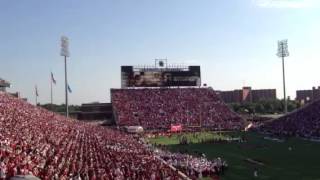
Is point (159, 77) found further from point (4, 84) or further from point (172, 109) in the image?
point (4, 84)

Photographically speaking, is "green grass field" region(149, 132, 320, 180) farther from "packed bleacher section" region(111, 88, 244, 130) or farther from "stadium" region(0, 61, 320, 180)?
"packed bleacher section" region(111, 88, 244, 130)

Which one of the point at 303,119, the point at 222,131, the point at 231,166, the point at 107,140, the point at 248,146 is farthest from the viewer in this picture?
the point at 222,131

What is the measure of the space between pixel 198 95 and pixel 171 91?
4.13m

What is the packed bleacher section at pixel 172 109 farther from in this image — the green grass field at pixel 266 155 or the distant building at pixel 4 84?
the distant building at pixel 4 84

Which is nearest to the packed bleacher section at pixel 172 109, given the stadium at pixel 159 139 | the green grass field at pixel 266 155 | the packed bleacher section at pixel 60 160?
the stadium at pixel 159 139

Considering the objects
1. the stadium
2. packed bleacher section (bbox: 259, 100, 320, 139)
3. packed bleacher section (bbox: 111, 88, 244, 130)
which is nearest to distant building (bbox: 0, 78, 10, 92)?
the stadium

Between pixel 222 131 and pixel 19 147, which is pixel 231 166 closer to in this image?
pixel 19 147

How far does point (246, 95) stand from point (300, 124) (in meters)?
119

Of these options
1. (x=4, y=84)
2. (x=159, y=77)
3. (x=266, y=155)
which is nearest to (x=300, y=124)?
(x=266, y=155)

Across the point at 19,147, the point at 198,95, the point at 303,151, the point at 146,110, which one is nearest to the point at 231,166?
the point at 303,151

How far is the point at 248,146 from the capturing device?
48031 millimetres

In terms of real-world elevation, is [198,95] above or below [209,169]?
above

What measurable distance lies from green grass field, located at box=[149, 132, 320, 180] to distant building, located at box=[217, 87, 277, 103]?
116 metres

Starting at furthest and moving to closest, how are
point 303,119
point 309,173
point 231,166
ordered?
point 303,119 → point 231,166 → point 309,173
